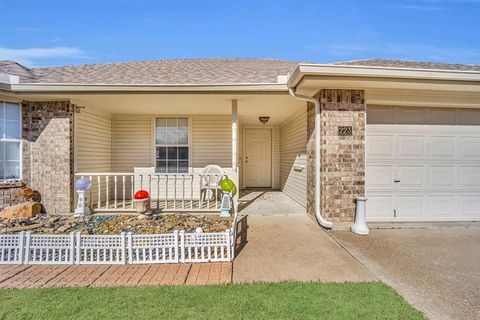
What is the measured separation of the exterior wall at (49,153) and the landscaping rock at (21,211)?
0.92 feet

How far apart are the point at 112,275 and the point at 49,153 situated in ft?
13.3

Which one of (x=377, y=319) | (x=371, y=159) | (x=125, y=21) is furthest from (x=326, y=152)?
(x=125, y=21)

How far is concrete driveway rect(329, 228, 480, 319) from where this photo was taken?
2.55 m

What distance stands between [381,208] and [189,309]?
4294 mm

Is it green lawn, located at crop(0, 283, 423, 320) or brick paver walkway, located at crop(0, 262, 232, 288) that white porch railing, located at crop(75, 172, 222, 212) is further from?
green lawn, located at crop(0, 283, 423, 320)

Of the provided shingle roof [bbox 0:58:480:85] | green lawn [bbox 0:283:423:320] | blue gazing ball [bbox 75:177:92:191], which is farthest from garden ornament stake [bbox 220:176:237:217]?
green lawn [bbox 0:283:423:320]

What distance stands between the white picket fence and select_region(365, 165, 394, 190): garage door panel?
315cm

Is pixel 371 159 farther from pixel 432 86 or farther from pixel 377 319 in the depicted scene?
pixel 377 319

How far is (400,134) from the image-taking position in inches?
204

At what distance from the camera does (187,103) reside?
630 centimetres

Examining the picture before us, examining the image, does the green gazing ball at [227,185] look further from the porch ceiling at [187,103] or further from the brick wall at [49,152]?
the brick wall at [49,152]

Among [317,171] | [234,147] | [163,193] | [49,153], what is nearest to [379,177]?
[317,171]

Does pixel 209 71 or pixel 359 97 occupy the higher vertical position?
pixel 209 71

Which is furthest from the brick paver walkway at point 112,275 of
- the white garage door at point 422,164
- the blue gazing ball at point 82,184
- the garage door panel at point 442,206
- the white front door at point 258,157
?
the white front door at point 258,157
